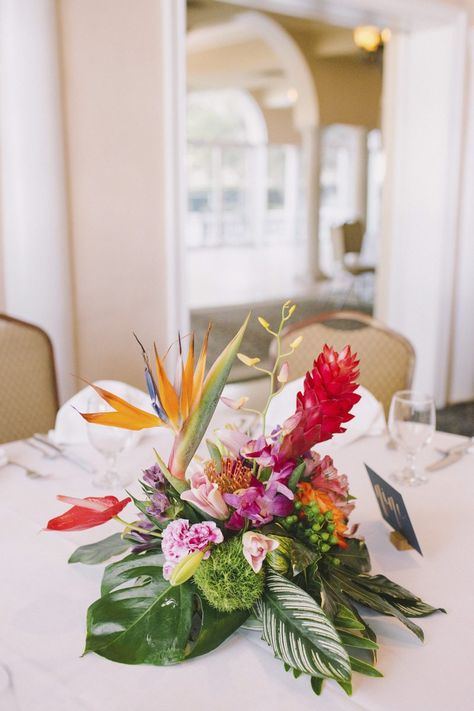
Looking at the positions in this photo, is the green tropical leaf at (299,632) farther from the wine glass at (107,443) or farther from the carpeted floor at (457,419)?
the carpeted floor at (457,419)

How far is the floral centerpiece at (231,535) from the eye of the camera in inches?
35.4

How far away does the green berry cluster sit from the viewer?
948 millimetres

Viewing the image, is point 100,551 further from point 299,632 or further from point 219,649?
point 299,632

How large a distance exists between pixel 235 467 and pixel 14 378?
1.44 meters

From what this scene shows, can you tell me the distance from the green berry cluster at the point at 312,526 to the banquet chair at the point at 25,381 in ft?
4.83

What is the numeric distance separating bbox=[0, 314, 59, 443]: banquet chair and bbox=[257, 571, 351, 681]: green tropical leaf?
1487 millimetres

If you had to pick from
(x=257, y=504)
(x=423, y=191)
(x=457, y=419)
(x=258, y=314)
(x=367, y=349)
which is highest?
(x=423, y=191)

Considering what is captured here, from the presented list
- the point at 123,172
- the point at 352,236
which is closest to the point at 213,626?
the point at 123,172

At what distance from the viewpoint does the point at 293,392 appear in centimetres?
190

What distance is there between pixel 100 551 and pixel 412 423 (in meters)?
0.70

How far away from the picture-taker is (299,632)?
87 cm

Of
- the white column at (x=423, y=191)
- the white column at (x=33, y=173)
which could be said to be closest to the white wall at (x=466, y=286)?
the white column at (x=423, y=191)

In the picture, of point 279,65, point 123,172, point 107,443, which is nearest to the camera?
point 107,443

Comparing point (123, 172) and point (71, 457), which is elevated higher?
point (123, 172)
